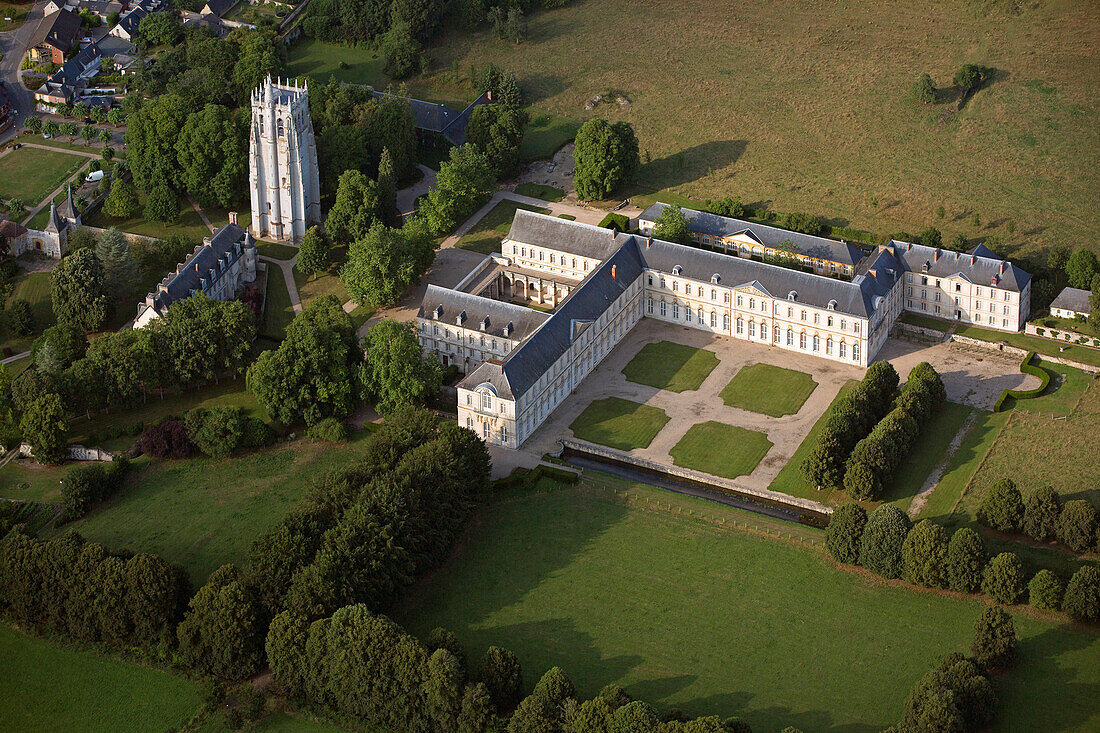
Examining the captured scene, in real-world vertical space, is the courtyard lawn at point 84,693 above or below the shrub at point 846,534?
below

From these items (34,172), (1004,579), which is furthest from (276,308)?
(1004,579)

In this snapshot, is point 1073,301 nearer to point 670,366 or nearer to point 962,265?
point 962,265

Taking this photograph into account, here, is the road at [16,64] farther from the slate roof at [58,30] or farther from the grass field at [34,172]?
the grass field at [34,172]

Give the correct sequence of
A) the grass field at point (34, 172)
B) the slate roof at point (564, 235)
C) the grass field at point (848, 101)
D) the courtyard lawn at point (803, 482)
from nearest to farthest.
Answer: the courtyard lawn at point (803, 482) → the slate roof at point (564, 235) → the grass field at point (848, 101) → the grass field at point (34, 172)

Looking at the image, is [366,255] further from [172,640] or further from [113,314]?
[172,640]

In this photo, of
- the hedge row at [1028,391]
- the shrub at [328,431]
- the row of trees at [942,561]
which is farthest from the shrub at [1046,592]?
the shrub at [328,431]
